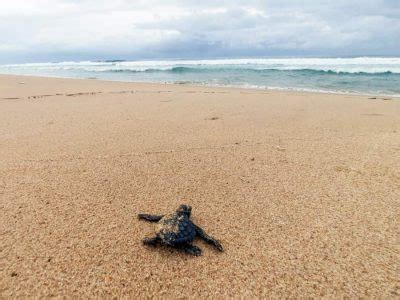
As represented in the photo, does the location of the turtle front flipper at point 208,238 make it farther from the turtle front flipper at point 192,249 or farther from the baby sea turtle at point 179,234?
the turtle front flipper at point 192,249

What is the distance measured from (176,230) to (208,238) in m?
0.24

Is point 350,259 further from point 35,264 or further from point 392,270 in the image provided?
point 35,264

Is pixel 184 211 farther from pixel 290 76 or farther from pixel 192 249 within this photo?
pixel 290 76

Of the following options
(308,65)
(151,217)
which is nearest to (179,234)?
(151,217)

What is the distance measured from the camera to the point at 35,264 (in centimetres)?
187

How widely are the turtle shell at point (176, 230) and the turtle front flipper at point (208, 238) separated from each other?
0.06 metres

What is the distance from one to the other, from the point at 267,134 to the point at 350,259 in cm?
279

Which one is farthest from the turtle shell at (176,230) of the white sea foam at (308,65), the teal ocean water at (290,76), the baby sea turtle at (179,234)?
the white sea foam at (308,65)

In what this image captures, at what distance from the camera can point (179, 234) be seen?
2.03m

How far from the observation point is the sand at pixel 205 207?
1.81 meters

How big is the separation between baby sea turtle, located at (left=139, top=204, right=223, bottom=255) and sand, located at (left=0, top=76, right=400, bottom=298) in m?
0.06

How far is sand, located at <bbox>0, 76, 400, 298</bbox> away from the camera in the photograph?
181cm

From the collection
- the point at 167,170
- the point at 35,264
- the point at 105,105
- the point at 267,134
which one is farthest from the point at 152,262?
the point at 105,105

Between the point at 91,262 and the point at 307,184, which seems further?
the point at 307,184
